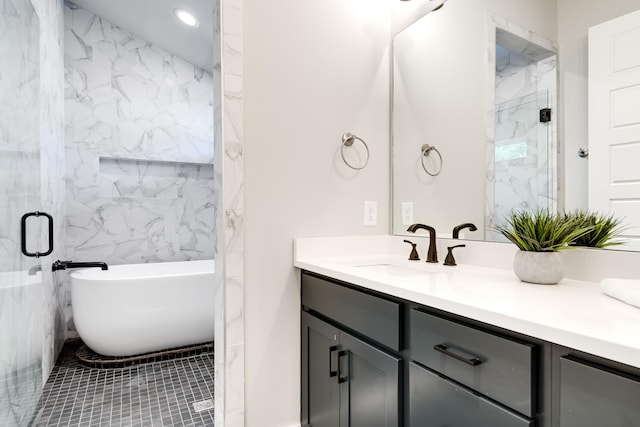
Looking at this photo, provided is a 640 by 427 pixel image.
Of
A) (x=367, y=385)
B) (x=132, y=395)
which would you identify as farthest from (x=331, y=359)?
(x=132, y=395)

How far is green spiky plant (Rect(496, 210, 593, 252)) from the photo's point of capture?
1.08 m

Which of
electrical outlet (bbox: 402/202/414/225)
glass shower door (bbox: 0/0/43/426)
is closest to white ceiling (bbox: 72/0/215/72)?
glass shower door (bbox: 0/0/43/426)

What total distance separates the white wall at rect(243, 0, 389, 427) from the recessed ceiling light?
1560mm

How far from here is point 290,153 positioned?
1605 mm

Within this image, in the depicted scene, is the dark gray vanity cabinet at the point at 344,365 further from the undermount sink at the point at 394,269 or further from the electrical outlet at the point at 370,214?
the electrical outlet at the point at 370,214

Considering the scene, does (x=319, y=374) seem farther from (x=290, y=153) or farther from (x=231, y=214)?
(x=290, y=153)

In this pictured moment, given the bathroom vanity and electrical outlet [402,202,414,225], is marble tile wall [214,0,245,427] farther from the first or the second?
electrical outlet [402,202,414,225]

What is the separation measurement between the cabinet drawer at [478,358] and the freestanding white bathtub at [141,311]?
1.98 meters

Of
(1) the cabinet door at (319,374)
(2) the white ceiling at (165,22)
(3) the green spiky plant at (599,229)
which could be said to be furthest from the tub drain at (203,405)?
(2) the white ceiling at (165,22)

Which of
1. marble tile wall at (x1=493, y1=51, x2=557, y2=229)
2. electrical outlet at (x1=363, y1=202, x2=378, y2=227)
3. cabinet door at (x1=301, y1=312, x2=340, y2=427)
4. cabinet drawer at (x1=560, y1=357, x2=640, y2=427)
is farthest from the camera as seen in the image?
electrical outlet at (x1=363, y1=202, x2=378, y2=227)

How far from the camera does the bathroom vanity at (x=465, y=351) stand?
63 cm

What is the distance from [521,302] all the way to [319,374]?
0.90 metres

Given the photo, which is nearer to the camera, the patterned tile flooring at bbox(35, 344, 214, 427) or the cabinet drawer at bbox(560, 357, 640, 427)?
the cabinet drawer at bbox(560, 357, 640, 427)

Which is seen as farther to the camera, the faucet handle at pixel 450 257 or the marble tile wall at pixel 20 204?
the faucet handle at pixel 450 257
